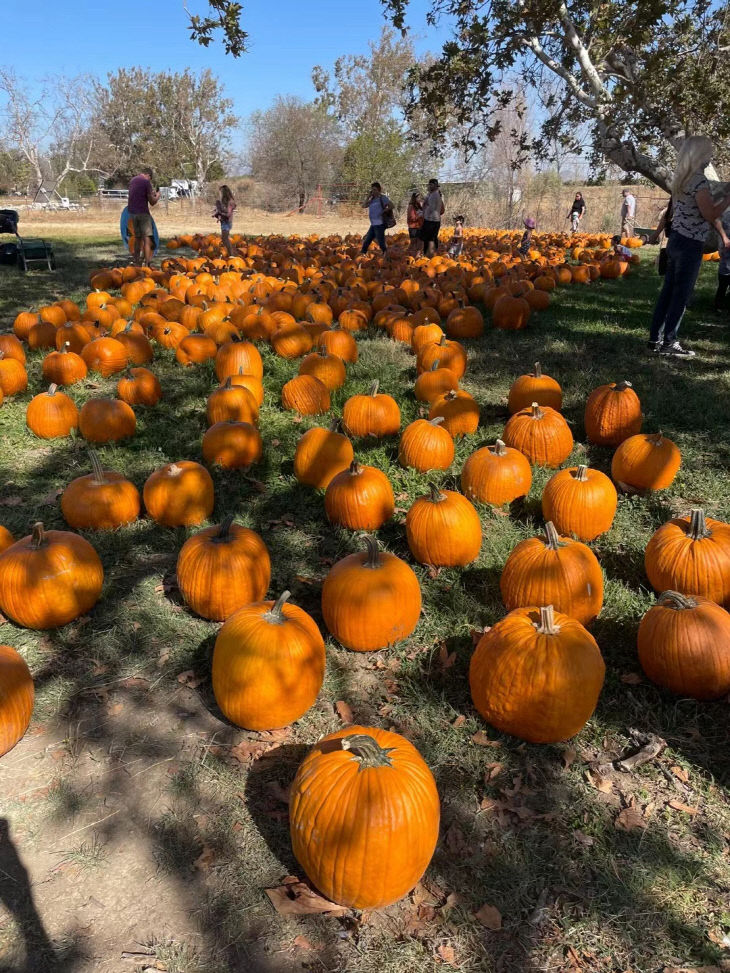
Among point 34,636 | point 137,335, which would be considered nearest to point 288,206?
point 137,335

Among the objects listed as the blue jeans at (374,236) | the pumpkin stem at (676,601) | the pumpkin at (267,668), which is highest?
the blue jeans at (374,236)

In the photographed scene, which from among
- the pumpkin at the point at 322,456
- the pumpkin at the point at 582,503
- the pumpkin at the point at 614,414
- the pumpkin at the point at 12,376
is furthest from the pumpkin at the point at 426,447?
the pumpkin at the point at 12,376

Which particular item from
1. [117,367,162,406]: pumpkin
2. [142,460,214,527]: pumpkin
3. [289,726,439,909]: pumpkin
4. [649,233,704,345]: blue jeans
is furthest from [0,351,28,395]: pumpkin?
[649,233,704,345]: blue jeans

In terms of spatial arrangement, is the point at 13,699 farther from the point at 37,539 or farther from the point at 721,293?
the point at 721,293

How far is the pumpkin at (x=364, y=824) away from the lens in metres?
2.05

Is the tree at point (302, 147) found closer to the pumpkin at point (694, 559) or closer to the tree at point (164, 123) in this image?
the tree at point (164, 123)

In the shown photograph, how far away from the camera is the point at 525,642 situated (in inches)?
106

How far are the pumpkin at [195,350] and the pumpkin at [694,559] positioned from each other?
540cm

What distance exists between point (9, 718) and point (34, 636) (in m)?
0.78

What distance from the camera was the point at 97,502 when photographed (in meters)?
4.08

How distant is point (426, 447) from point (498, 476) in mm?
722

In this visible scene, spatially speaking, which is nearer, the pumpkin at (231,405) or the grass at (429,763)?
the grass at (429,763)

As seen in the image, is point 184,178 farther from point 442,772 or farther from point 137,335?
point 442,772

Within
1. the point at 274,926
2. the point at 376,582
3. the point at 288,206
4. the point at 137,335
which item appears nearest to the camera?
the point at 274,926
